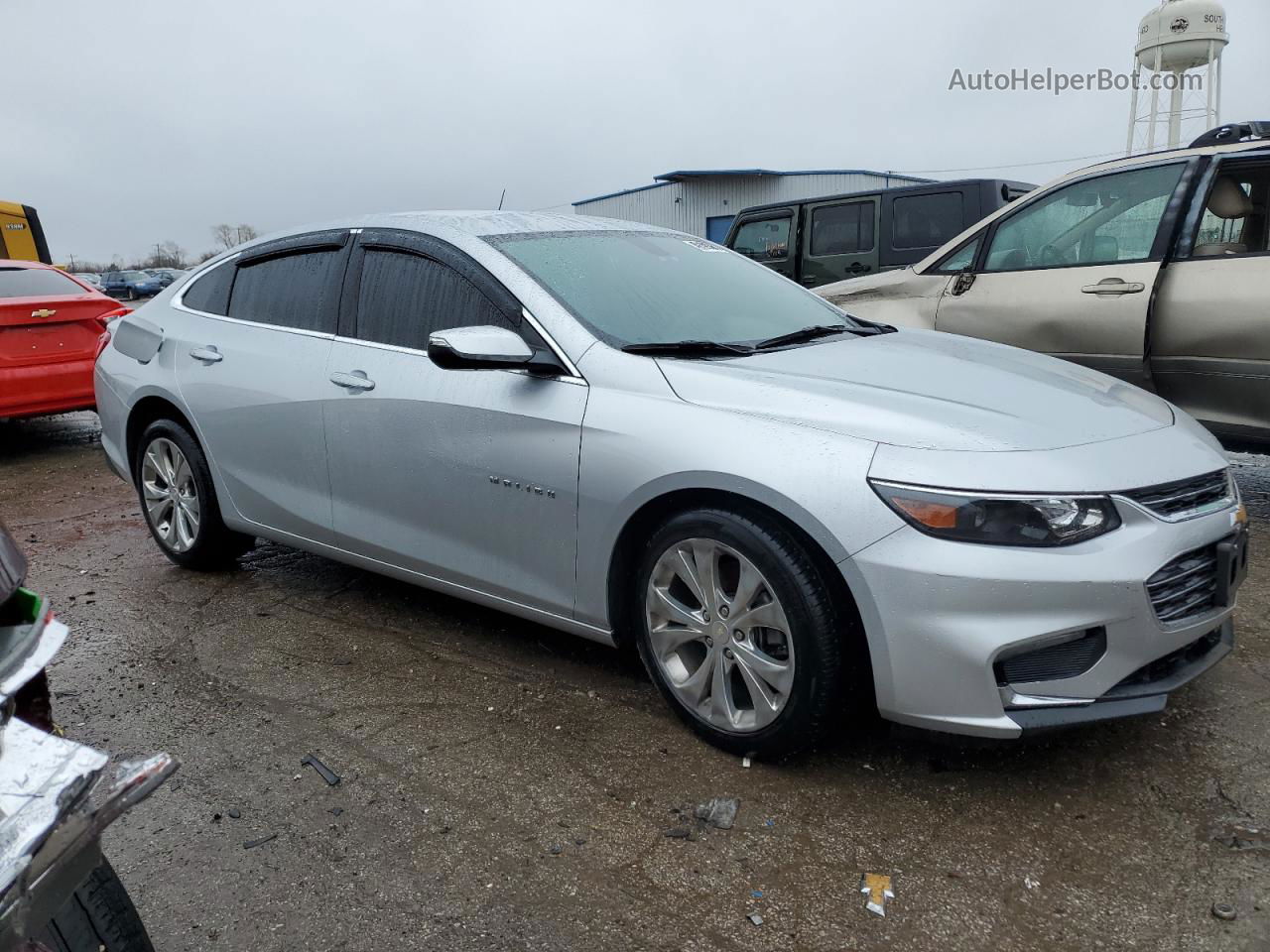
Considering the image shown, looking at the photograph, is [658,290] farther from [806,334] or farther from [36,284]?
[36,284]

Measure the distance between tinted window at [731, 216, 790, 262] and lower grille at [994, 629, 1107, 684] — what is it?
8157 millimetres

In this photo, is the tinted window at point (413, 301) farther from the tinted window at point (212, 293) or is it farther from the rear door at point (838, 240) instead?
the rear door at point (838, 240)

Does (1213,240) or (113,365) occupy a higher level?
(1213,240)

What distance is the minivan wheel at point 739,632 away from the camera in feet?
8.68

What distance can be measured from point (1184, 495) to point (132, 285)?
51.2 m

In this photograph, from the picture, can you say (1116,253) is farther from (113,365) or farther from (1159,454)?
(113,365)

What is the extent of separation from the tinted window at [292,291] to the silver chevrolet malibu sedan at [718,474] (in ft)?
0.05

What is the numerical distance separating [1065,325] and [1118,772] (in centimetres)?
302

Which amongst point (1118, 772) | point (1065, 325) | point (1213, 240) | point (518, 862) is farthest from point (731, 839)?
point (1213, 240)

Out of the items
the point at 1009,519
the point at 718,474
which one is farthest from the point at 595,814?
the point at 1009,519

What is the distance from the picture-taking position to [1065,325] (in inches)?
205

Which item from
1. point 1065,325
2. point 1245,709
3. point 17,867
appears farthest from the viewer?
point 1065,325

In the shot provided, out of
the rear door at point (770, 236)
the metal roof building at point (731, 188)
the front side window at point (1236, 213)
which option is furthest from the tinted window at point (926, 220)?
the metal roof building at point (731, 188)

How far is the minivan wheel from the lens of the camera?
264cm
